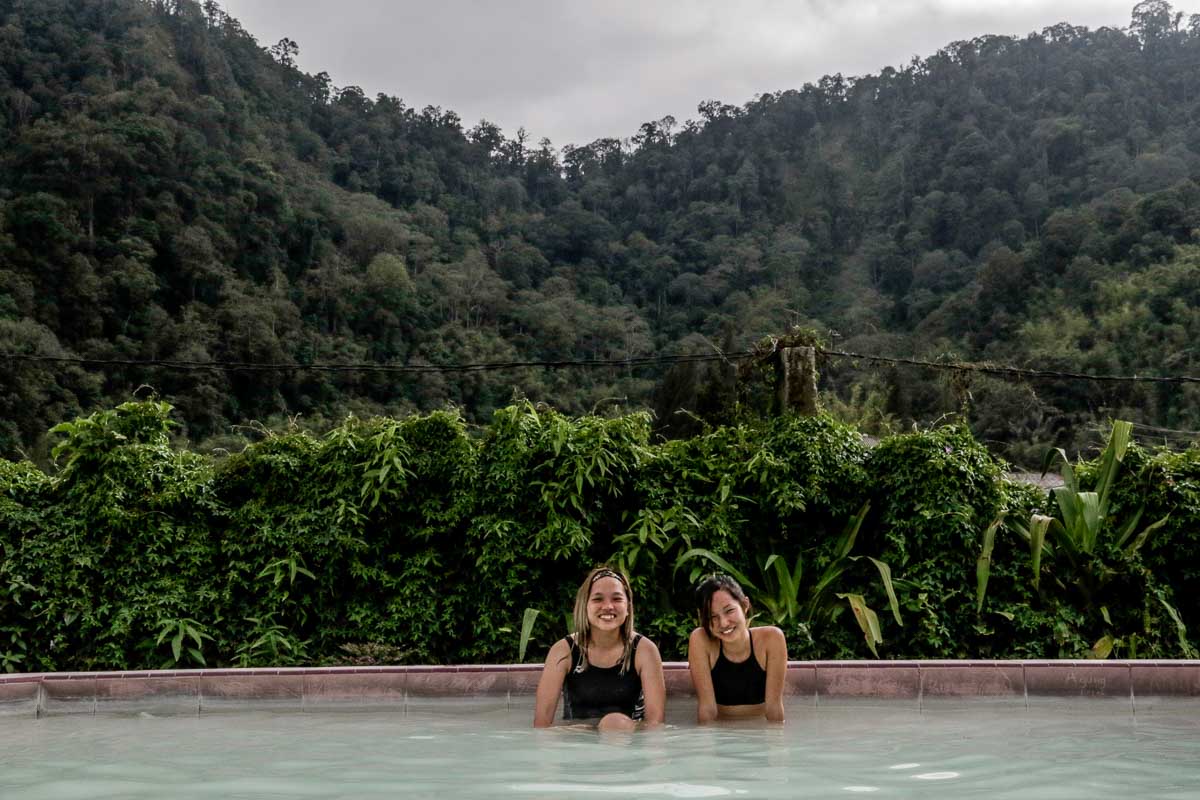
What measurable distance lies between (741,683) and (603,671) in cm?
61

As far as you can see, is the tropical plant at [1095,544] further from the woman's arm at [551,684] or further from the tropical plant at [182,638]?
the tropical plant at [182,638]

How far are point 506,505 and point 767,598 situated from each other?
1.62 meters

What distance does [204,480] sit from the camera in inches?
264

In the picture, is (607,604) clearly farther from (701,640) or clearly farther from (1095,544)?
(1095,544)

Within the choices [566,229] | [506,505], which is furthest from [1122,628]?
[566,229]

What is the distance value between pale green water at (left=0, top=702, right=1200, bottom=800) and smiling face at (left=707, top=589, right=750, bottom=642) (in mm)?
389

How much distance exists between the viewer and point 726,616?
4.63 m

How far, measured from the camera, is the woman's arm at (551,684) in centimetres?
462

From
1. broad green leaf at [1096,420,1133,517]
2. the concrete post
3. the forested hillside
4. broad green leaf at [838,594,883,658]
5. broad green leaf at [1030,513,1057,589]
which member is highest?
the forested hillside

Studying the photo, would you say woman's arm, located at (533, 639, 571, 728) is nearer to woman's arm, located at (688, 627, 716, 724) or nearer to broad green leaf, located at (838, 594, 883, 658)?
woman's arm, located at (688, 627, 716, 724)

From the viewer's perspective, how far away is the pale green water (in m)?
3.47

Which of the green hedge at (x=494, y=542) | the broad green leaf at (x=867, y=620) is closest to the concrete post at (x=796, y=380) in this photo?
the green hedge at (x=494, y=542)

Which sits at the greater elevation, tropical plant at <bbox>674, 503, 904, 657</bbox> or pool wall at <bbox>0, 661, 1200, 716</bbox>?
tropical plant at <bbox>674, 503, 904, 657</bbox>

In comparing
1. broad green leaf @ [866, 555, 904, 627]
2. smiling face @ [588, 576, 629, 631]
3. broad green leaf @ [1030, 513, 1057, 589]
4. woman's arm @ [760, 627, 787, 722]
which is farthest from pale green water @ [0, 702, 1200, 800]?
broad green leaf @ [1030, 513, 1057, 589]
